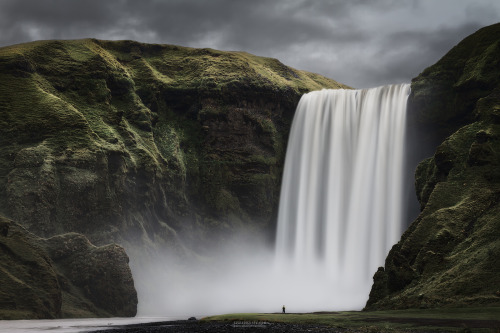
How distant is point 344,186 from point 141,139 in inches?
1614

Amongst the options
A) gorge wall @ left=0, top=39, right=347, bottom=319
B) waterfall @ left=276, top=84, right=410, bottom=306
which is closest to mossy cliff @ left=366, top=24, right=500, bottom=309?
waterfall @ left=276, top=84, right=410, bottom=306

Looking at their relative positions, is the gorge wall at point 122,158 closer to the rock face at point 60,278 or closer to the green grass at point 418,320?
the rock face at point 60,278

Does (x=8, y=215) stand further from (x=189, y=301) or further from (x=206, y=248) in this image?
(x=206, y=248)

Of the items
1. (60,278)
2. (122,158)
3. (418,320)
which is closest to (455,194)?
(418,320)

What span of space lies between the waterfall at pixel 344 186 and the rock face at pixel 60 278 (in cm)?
3568

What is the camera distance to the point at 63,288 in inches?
2884

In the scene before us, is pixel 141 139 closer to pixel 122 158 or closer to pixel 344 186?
pixel 122 158

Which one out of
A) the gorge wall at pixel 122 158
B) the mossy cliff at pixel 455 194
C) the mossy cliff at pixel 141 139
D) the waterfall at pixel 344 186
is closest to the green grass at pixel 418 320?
the mossy cliff at pixel 455 194

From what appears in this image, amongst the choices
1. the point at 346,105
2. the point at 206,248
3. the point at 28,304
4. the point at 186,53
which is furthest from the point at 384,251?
the point at 186,53

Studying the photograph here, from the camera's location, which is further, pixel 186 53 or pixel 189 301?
pixel 186 53

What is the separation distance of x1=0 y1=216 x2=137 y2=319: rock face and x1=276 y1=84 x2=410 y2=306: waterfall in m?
35.7

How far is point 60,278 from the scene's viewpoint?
2896 inches

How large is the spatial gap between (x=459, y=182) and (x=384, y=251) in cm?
1963

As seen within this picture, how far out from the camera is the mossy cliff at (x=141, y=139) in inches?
3602
